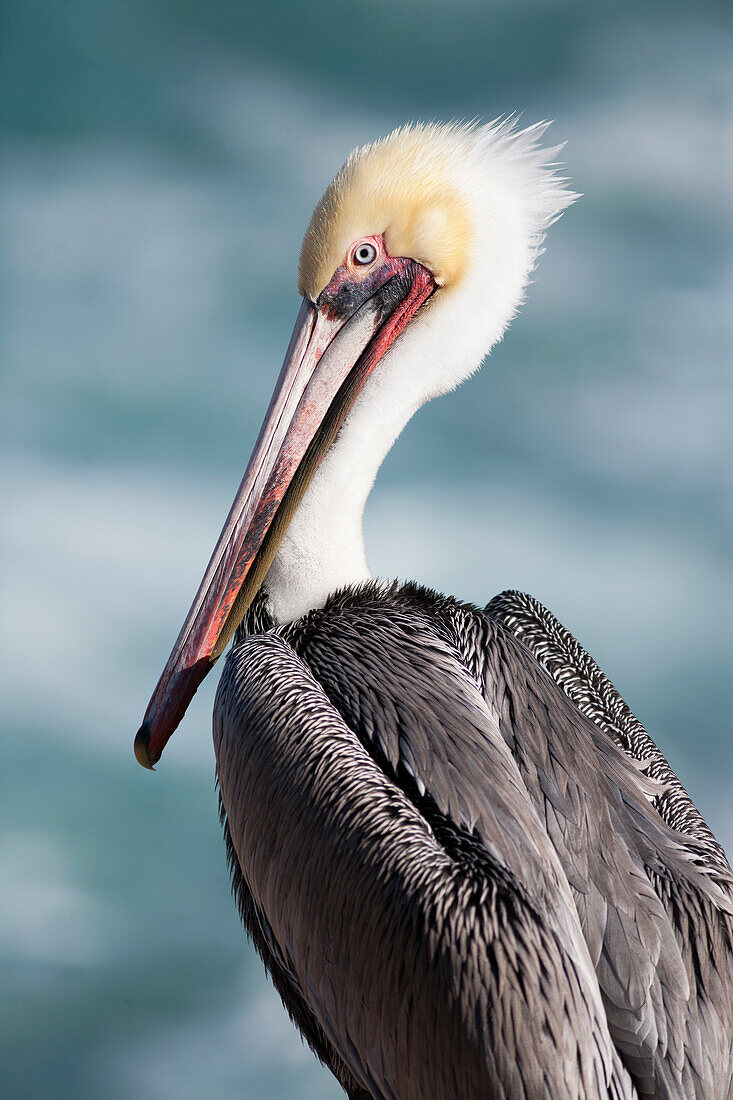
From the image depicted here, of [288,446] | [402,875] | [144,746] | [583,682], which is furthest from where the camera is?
[583,682]

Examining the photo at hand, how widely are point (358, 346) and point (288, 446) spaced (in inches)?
14.9

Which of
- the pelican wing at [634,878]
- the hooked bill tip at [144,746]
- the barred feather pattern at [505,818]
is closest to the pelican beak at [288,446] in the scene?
the hooked bill tip at [144,746]

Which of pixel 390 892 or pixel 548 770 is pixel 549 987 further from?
pixel 548 770

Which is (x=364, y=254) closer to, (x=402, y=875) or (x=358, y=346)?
(x=358, y=346)

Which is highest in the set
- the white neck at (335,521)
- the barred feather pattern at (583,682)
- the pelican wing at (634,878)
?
the white neck at (335,521)

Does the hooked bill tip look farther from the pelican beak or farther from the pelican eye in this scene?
the pelican eye

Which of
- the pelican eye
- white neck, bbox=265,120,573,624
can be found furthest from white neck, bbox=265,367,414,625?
the pelican eye

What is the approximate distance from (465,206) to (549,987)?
220cm

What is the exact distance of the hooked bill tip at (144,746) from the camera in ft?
9.59

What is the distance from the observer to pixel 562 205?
326 cm

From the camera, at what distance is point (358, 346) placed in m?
3.12

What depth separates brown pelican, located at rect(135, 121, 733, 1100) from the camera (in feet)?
6.52

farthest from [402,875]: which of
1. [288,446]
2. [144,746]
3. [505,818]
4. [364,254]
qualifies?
[364,254]

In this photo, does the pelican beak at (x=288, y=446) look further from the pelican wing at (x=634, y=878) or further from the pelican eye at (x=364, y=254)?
the pelican wing at (x=634, y=878)
